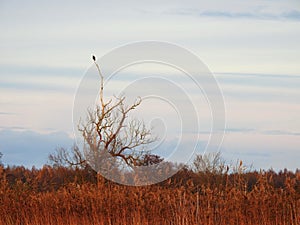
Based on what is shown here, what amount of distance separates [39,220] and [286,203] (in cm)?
462

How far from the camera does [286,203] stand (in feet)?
36.1

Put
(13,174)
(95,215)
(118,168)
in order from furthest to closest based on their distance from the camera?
(13,174) → (118,168) → (95,215)

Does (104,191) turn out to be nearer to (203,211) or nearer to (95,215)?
(95,215)

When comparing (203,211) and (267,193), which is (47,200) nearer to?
(203,211)

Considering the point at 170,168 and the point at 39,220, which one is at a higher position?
the point at 170,168

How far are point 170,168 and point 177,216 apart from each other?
24.7 feet

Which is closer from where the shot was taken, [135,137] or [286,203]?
[286,203]

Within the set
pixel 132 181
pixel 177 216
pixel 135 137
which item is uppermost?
pixel 135 137

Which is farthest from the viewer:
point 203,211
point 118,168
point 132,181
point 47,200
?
point 118,168

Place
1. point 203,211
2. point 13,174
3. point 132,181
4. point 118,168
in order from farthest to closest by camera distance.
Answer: point 13,174, point 118,168, point 132,181, point 203,211

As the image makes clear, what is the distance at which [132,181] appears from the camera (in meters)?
16.1

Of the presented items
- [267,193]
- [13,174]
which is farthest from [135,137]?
[267,193]

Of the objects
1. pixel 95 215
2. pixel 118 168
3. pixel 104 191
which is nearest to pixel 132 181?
pixel 118 168

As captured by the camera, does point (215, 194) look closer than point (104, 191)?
Yes
